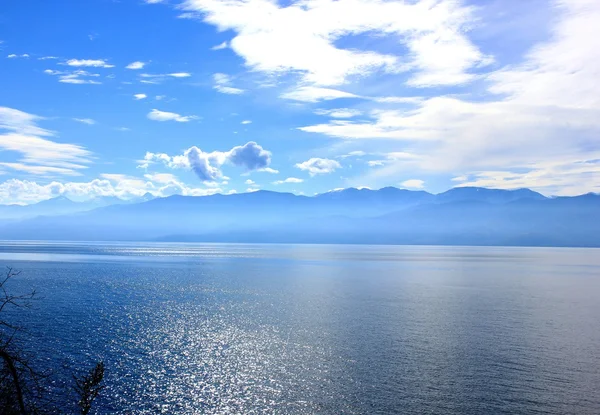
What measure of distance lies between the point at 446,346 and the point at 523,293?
206ft

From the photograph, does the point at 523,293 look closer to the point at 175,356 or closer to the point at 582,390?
the point at 582,390

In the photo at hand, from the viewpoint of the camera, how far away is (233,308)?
87125 millimetres

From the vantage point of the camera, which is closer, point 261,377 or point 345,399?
point 345,399

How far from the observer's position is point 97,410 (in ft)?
120

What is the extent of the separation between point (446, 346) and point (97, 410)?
38.0 meters

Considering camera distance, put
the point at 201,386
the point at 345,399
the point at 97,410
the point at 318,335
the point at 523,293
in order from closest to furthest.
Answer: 1. the point at 97,410
2. the point at 345,399
3. the point at 201,386
4. the point at 318,335
5. the point at 523,293

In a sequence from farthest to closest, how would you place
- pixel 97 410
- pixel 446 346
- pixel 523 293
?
pixel 523 293
pixel 446 346
pixel 97 410

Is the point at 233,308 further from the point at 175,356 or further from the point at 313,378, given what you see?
the point at 313,378

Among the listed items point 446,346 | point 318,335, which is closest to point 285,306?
point 318,335

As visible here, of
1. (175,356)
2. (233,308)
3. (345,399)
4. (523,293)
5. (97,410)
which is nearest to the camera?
(97,410)

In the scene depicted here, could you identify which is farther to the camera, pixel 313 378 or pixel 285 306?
pixel 285 306

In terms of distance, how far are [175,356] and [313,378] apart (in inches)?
625

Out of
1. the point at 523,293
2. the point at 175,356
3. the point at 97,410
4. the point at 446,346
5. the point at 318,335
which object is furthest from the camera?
the point at 523,293

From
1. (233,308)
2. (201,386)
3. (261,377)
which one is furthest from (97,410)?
(233,308)
